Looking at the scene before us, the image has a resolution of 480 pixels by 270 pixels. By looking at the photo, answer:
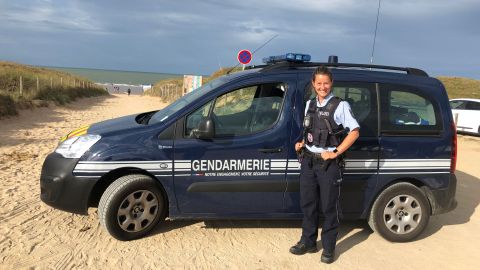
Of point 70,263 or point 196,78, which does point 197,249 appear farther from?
point 196,78

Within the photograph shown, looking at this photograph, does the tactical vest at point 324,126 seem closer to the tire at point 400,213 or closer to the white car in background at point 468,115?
the tire at point 400,213

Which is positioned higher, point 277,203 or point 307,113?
point 307,113

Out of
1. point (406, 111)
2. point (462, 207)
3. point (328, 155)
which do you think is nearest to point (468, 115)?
point (462, 207)

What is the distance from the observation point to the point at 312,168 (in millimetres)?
3979

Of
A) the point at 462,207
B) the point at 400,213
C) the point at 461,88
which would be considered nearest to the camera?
the point at 400,213

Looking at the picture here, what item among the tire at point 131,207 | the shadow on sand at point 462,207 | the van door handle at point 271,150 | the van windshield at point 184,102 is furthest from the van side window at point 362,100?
the tire at point 131,207

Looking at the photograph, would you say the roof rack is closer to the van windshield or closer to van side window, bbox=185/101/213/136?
the van windshield

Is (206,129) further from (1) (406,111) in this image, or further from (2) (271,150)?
(1) (406,111)

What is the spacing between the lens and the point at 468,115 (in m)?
16.8

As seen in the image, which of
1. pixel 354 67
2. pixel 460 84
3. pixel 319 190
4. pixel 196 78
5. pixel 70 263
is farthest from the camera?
pixel 460 84

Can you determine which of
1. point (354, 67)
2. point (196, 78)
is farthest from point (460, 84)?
point (354, 67)

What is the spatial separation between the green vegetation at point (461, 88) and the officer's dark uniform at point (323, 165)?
3947cm

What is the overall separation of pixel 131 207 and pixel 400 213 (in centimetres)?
302

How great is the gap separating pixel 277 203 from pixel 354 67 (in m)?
1.87
